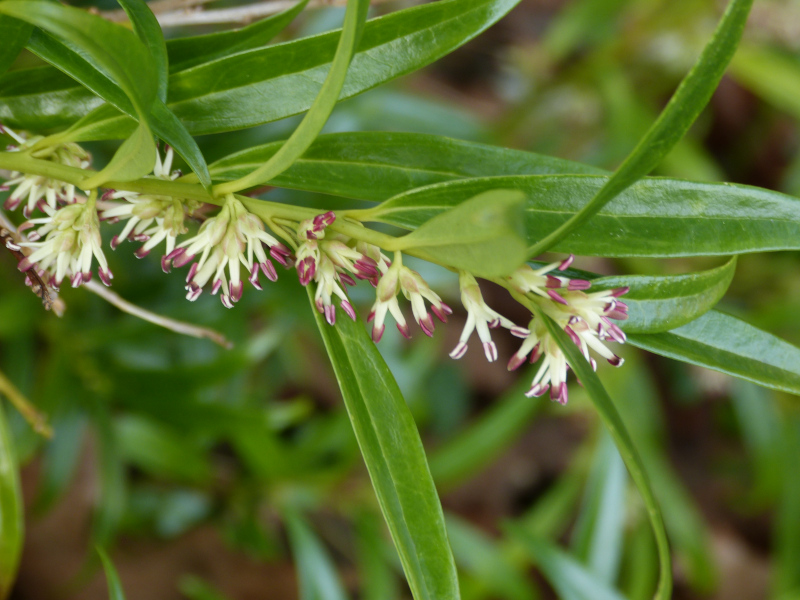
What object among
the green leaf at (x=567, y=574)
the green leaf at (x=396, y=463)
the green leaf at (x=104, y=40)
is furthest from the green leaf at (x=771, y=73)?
the green leaf at (x=104, y=40)

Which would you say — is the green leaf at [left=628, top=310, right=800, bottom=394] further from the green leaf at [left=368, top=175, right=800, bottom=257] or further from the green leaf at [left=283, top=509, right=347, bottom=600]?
the green leaf at [left=283, top=509, right=347, bottom=600]

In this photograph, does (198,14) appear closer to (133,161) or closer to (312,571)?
(133,161)

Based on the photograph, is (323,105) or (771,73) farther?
(771,73)

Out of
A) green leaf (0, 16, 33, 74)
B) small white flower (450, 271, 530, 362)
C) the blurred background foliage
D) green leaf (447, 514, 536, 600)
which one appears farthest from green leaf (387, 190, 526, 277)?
green leaf (447, 514, 536, 600)

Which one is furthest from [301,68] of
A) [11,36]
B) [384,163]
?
A: [11,36]

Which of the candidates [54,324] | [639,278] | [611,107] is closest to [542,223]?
[639,278]

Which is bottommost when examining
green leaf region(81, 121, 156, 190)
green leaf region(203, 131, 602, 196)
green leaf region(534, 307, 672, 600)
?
green leaf region(534, 307, 672, 600)

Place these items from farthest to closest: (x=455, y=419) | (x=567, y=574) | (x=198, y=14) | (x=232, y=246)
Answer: (x=455, y=419)
(x=567, y=574)
(x=198, y=14)
(x=232, y=246)
